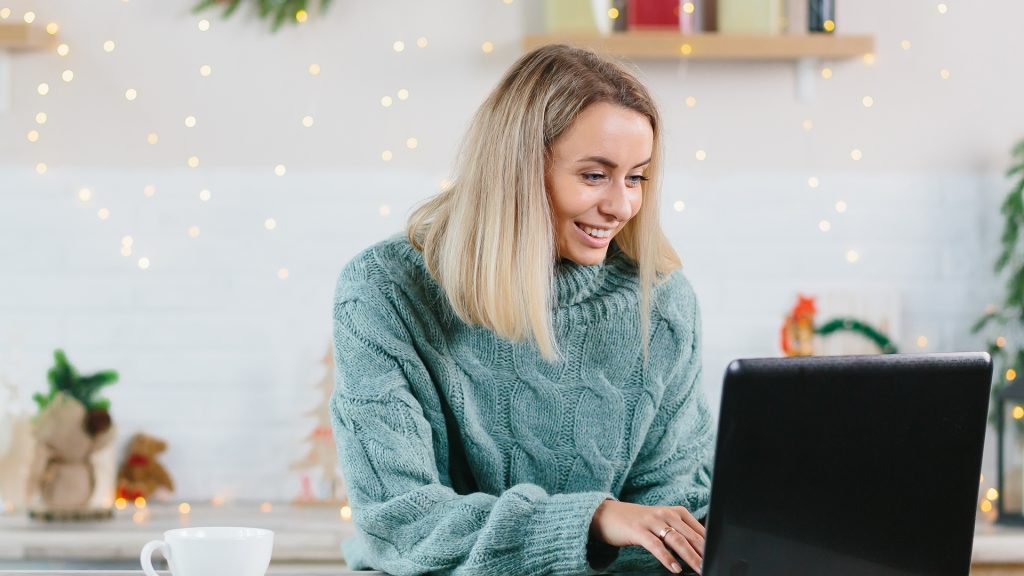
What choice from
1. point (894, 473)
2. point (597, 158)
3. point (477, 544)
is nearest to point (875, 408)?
point (894, 473)

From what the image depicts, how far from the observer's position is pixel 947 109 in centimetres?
277

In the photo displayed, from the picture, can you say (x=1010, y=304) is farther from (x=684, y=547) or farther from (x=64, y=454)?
(x=64, y=454)

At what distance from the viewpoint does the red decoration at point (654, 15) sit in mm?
2646

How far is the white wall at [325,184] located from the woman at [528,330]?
124cm

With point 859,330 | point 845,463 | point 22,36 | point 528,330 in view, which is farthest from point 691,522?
point 22,36

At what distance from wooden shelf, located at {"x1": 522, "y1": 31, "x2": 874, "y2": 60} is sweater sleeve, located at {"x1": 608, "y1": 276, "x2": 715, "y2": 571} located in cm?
117

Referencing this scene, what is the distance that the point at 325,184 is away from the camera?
8.95 feet

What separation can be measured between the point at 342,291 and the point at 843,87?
1.74m

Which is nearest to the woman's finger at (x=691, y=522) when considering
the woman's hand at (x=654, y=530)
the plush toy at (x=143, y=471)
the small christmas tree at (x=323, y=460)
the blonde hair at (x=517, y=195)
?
the woman's hand at (x=654, y=530)

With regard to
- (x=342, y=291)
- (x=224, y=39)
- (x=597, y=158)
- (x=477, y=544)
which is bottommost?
(x=477, y=544)

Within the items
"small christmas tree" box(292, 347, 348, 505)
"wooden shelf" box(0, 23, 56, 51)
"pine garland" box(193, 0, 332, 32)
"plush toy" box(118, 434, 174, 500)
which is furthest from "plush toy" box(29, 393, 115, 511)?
"pine garland" box(193, 0, 332, 32)

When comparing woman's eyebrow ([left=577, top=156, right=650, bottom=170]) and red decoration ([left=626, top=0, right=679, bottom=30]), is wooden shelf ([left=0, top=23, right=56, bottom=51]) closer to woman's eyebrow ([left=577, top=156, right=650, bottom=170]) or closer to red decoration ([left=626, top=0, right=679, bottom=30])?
red decoration ([left=626, top=0, right=679, bottom=30])

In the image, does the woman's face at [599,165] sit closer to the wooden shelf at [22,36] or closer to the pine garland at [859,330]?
the pine garland at [859,330]

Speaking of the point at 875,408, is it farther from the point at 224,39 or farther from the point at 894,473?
the point at 224,39
